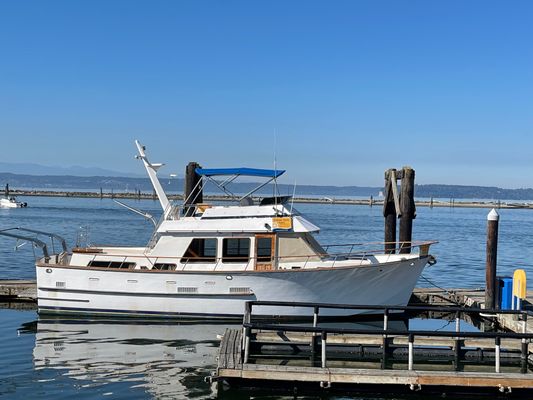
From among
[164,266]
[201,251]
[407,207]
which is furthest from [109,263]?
[407,207]

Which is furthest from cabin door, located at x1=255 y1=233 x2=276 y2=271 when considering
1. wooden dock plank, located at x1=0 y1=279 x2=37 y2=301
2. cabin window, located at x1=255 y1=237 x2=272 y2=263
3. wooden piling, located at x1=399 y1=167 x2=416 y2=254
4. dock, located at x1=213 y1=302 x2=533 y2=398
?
wooden dock plank, located at x1=0 y1=279 x2=37 y2=301

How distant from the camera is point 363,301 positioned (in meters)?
17.4

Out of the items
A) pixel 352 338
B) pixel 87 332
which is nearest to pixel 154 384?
pixel 352 338

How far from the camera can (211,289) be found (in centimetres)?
1723

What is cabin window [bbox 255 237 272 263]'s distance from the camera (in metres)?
17.5

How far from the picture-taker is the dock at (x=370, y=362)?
10547 mm

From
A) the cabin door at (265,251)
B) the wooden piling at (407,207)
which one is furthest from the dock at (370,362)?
the wooden piling at (407,207)

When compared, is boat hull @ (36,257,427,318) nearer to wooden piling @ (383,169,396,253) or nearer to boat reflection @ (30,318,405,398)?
boat reflection @ (30,318,405,398)

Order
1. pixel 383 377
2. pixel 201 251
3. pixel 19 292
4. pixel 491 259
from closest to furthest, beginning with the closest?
pixel 383 377
pixel 491 259
pixel 201 251
pixel 19 292

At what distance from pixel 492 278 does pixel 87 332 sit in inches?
411

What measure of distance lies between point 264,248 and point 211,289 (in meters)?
1.75

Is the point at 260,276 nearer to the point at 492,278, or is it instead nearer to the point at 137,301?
the point at 137,301

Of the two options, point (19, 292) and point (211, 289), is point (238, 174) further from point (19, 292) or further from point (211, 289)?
point (19, 292)

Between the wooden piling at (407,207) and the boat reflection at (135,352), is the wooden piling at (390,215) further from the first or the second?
the boat reflection at (135,352)
